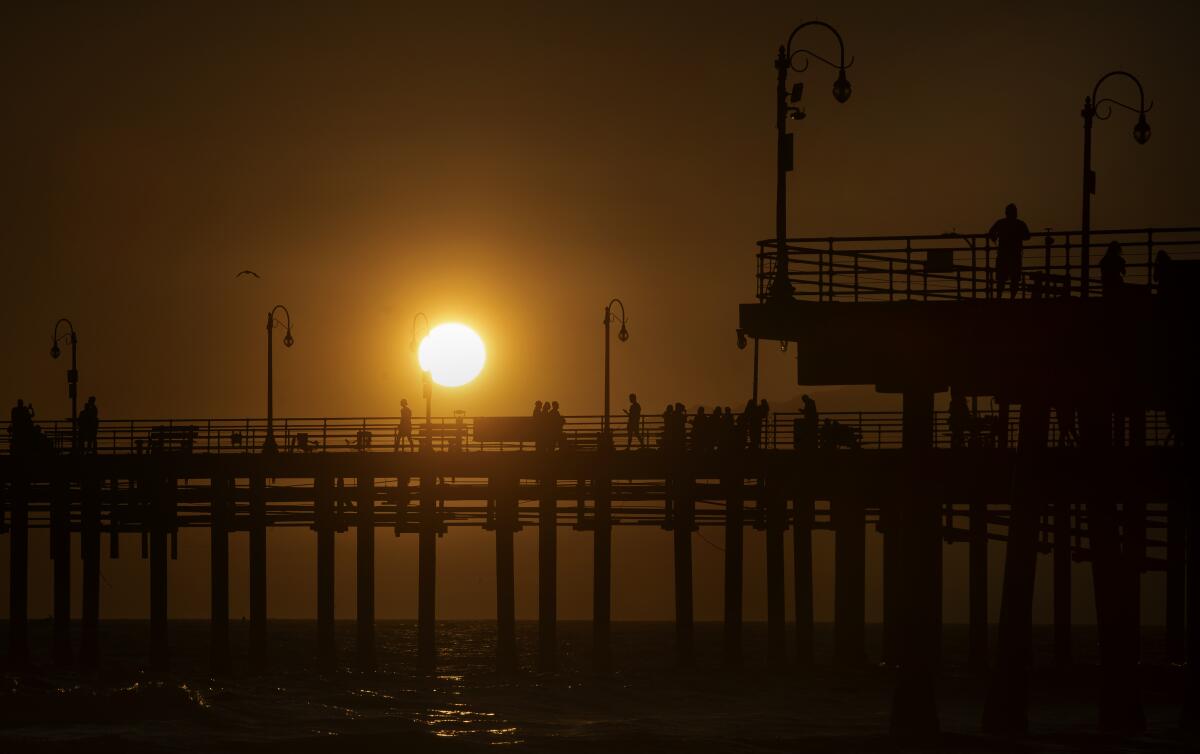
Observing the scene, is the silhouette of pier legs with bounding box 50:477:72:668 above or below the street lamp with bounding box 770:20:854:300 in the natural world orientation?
below

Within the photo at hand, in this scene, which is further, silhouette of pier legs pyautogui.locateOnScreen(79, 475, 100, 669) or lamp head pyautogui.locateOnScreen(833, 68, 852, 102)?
silhouette of pier legs pyautogui.locateOnScreen(79, 475, 100, 669)

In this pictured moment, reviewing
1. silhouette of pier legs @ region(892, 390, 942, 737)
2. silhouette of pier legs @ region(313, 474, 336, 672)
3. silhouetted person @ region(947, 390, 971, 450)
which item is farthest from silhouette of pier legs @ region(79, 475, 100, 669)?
silhouette of pier legs @ region(892, 390, 942, 737)

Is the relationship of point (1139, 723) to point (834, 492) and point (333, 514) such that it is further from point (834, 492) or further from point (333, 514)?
point (333, 514)

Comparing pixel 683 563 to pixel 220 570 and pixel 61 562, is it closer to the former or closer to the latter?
pixel 220 570

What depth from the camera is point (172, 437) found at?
49156 millimetres

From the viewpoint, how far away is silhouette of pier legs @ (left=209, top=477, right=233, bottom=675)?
4853 centimetres

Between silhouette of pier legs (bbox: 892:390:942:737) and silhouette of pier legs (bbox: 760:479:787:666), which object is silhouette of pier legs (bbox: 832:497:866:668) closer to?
silhouette of pier legs (bbox: 760:479:787:666)

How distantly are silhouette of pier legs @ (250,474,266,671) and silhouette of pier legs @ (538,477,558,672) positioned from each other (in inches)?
280

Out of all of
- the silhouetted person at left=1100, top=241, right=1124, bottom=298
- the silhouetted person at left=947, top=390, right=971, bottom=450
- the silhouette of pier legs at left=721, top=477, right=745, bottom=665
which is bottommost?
the silhouette of pier legs at left=721, top=477, right=745, bottom=665

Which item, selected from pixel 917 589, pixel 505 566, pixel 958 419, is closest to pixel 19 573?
pixel 505 566

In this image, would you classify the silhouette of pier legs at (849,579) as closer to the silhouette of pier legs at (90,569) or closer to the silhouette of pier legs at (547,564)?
the silhouette of pier legs at (547,564)

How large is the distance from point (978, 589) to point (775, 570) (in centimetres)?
528

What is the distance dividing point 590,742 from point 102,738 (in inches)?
327

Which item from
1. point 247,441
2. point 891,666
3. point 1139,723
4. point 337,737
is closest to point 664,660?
point 891,666
